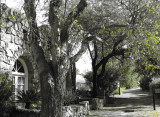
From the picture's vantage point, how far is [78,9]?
7.13 m

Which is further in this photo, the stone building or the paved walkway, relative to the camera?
the paved walkway

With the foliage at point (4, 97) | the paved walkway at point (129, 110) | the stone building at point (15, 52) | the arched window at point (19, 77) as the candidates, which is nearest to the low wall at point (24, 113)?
the foliage at point (4, 97)

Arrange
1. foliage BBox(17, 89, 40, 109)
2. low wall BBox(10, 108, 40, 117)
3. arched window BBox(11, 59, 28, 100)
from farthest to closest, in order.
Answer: arched window BBox(11, 59, 28, 100)
foliage BBox(17, 89, 40, 109)
low wall BBox(10, 108, 40, 117)

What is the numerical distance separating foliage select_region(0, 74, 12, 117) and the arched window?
2.25 meters

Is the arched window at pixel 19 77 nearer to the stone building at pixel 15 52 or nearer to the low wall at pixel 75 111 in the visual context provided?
the stone building at pixel 15 52

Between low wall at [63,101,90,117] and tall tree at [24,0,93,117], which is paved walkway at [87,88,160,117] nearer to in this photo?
low wall at [63,101,90,117]

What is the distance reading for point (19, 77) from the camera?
11406mm

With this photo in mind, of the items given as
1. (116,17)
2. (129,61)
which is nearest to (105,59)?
(129,61)

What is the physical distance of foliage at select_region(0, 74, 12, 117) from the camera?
8264 mm

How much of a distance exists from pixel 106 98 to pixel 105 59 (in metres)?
4.23

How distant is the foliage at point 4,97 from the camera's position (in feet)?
27.1

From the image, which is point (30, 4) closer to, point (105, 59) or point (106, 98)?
point (105, 59)

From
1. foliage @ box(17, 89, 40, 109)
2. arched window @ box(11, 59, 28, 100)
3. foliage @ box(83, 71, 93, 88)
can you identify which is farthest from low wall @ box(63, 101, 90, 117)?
foliage @ box(83, 71, 93, 88)

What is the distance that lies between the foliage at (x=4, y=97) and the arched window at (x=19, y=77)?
88.8 inches
